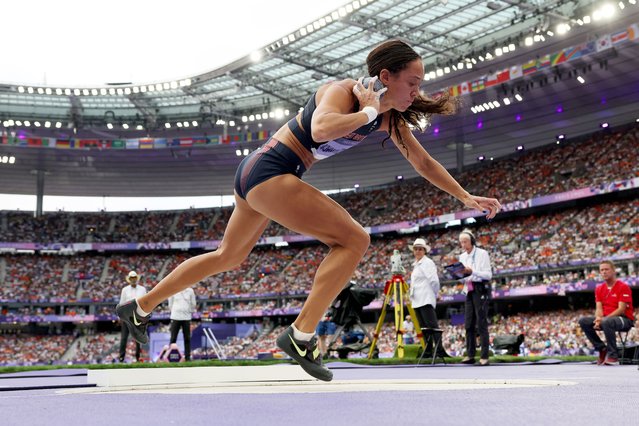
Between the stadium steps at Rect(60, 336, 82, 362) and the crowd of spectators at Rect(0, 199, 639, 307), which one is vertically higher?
the crowd of spectators at Rect(0, 199, 639, 307)

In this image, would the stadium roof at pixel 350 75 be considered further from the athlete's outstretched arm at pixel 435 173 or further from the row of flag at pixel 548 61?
the athlete's outstretched arm at pixel 435 173

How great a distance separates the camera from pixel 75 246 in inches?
1657

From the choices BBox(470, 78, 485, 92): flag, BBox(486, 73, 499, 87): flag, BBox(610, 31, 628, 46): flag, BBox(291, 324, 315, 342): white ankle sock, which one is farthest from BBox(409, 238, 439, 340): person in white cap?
BBox(470, 78, 485, 92): flag

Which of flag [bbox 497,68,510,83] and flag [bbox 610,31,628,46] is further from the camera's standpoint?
flag [bbox 497,68,510,83]

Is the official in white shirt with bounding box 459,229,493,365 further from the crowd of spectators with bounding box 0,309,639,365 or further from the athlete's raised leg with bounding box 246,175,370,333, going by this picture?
the crowd of spectators with bounding box 0,309,639,365

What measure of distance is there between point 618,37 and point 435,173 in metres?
22.5

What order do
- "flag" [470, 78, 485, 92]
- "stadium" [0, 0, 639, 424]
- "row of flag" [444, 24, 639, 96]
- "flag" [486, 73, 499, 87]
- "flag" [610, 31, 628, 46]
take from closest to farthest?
"flag" [610, 31, 628, 46] → "row of flag" [444, 24, 639, 96] → "stadium" [0, 0, 639, 424] → "flag" [486, 73, 499, 87] → "flag" [470, 78, 485, 92]

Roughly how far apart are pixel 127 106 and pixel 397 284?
90.8 ft

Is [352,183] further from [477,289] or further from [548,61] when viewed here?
[477,289]

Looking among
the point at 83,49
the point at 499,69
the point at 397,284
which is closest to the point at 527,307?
the point at 499,69

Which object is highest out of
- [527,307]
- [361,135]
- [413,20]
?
[413,20]

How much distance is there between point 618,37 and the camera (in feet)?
75.8

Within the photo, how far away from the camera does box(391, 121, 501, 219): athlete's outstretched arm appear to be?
389 cm

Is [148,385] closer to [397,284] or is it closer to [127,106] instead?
[397,284]
